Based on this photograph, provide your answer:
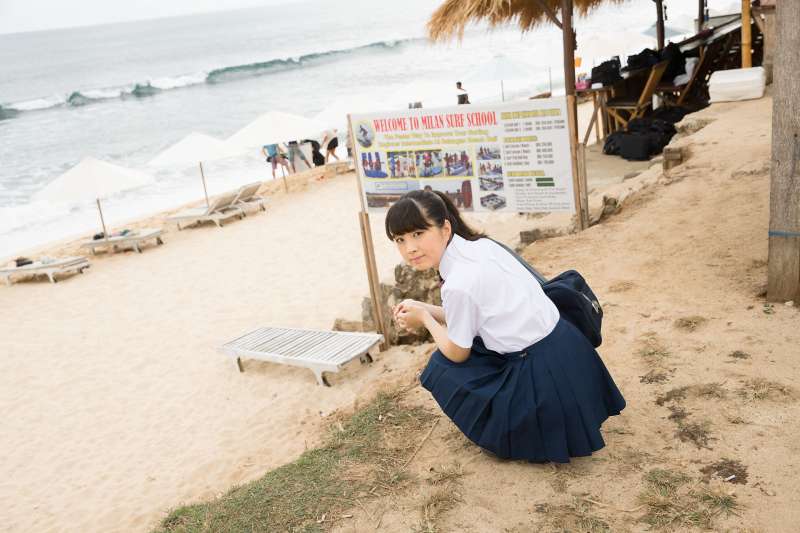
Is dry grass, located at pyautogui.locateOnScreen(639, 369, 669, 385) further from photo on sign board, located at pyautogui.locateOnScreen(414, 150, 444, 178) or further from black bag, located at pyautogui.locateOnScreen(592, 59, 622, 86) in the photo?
black bag, located at pyautogui.locateOnScreen(592, 59, 622, 86)

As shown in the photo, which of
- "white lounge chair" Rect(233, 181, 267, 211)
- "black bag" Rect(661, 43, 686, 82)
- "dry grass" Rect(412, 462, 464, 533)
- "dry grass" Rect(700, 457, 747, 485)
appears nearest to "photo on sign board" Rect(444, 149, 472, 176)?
"dry grass" Rect(412, 462, 464, 533)

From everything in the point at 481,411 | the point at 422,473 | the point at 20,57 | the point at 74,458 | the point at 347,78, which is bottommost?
the point at 74,458

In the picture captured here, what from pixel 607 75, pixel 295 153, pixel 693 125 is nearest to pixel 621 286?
pixel 693 125

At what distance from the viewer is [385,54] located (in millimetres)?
57812

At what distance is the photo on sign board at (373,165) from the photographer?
17.4 ft

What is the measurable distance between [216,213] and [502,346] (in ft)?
38.4

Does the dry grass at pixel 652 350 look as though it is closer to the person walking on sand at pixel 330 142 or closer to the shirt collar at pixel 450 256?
the shirt collar at pixel 450 256

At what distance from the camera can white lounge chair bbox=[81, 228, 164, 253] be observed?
12266mm

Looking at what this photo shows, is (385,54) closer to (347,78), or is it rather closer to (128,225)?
(347,78)

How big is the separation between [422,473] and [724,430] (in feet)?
4.04

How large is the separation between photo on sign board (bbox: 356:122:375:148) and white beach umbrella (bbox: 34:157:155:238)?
8.23 meters

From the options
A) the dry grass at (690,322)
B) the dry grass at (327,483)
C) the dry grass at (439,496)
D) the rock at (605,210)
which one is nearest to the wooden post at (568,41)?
the rock at (605,210)

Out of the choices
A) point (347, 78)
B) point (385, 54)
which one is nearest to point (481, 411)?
point (347, 78)

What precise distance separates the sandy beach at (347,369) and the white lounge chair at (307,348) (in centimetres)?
20
